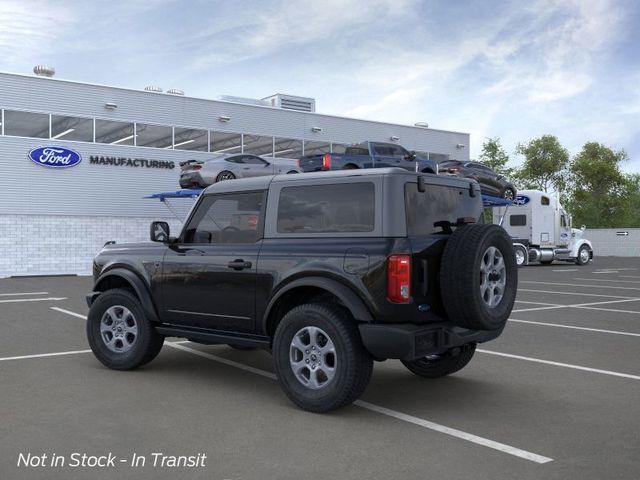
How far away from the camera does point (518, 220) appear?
29734 mm

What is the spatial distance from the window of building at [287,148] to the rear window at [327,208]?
84.6 ft

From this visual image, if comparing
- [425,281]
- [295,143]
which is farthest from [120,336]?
[295,143]

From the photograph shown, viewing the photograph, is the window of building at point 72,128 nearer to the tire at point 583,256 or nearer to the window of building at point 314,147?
the window of building at point 314,147

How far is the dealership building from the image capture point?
25.1m

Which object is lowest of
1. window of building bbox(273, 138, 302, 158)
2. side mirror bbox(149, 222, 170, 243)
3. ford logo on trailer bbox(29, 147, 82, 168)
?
side mirror bbox(149, 222, 170, 243)

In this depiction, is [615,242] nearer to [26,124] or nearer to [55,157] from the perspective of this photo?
[55,157]

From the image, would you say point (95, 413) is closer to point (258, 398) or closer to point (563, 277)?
point (258, 398)

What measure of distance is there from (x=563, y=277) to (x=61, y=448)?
1984 centimetres

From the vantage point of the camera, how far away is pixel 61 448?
169 inches

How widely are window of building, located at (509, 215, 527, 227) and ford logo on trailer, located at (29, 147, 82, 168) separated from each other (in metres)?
18.9

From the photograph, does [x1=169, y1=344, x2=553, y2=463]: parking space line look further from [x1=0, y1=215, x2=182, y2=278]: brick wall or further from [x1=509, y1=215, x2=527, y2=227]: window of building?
[x1=509, y1=215, x2=527, y2=227]: window of building

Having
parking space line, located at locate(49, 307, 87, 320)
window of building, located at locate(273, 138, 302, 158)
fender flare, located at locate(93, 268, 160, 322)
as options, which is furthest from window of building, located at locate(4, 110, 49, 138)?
fender flare, located at locate(93, 268, 160, 322)

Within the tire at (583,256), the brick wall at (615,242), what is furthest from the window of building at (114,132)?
the brick wall at (615,242)

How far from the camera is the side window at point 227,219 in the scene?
600cm
